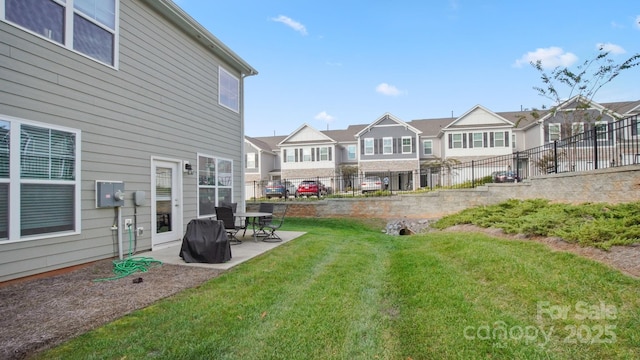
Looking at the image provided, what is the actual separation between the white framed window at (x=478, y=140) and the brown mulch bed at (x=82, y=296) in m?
24.3

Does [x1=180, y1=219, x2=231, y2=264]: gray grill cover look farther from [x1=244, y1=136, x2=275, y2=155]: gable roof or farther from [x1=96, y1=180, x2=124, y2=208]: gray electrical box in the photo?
[x1=244, y1=136, x2=275, y2=155]: gable roof

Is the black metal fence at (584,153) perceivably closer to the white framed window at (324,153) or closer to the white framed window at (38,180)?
the white framed window at (38,180)

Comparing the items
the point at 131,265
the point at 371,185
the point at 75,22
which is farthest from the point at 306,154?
the point at 131,265

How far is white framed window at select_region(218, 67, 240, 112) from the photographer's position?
984 centimetres

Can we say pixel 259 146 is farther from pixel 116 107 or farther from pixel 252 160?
pixel 116 107

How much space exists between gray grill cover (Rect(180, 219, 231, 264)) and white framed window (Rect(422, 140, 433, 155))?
90.9ft

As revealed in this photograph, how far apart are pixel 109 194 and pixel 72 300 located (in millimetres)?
2407

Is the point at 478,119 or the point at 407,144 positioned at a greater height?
the point at 478,119

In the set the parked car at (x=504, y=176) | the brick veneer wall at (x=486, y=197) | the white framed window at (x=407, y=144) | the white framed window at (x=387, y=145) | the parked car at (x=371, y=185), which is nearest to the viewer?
the brick veneer wall at (x=486, y=197)

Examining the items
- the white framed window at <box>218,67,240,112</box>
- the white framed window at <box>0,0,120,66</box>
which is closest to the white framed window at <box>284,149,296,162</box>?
the white framed window at <box>218,67,240,112</box>

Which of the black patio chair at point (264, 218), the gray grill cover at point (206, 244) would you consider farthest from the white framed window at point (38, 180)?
the black patio chair at point (264, 218)

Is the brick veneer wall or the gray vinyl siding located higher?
the gray vinyl siding

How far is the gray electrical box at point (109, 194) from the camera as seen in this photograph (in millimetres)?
5602

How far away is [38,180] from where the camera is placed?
4727mm
